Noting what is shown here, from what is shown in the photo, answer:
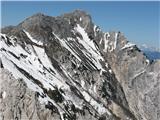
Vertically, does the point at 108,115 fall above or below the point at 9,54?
below

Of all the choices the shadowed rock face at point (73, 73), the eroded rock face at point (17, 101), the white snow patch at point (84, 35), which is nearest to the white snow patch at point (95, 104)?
the shadowed rock face at point (73, 73)

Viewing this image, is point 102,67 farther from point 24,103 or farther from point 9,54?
point 24,103

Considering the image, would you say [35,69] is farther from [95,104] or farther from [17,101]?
[17,101]

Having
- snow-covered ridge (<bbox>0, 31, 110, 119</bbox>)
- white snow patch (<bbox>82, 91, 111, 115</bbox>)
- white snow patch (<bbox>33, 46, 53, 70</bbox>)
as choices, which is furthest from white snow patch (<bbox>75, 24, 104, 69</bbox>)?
white snow patch (<bbox>33, 46, 53, 70</bbox>)

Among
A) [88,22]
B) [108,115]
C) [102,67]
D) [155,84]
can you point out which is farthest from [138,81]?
[108,115]

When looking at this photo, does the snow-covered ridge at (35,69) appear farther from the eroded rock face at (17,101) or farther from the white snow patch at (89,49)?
the white snow patch at (89,49)

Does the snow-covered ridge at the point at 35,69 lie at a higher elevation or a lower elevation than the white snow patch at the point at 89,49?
lower

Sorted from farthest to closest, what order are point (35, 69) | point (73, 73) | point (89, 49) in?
point (89, 49) → point (73, 73) → point (35, 69)

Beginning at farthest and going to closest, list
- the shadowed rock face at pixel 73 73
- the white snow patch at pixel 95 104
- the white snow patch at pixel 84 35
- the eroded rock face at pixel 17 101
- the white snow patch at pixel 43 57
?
the white snow patch at pixel 84 35, the white snow patch at pixel 95 104, the white snow patch at pixel 43 57, the shadowed rock face at pixel 73 73, the eroded rock face at pixel 17 101

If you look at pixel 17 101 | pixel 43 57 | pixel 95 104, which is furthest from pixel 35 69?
pixel 17 101
